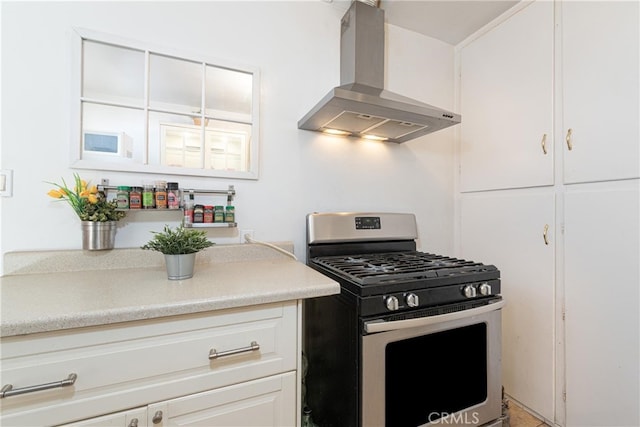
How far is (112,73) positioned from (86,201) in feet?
2.03

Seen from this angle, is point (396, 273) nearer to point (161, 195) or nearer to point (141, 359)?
point (141, 359)

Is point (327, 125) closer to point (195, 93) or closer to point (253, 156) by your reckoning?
point (253, 156)

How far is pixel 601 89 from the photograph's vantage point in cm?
127

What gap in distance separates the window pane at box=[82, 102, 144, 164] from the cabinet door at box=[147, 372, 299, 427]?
1.05 meters

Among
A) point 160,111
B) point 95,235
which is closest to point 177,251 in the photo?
point 95,235

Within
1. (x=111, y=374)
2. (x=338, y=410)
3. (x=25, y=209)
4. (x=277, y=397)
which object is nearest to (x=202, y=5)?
(x=25, y=209)

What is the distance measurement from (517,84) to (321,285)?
173cm

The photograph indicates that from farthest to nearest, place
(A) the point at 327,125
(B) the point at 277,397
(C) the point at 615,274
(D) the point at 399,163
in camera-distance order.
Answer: (D) the point at 399,163 < (A) the point at 327,125 < (C) the point at 615,274 < (B) the point at 277,397

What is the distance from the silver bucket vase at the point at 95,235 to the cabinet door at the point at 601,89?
7.29 ft

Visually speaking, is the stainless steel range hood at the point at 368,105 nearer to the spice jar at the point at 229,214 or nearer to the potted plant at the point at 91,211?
the spice jar at the point at 229,214

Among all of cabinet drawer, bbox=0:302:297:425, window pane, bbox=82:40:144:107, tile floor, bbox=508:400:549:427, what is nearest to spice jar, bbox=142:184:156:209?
window pane, bbox=82:40:144:107

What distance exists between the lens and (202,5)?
140 cm

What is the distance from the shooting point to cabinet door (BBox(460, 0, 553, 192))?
59.4 inches

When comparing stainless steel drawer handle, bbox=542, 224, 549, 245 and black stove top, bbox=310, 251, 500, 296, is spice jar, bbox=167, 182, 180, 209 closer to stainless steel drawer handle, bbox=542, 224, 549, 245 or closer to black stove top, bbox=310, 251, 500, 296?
black stove top, bbox=310, 251, 500, 296
